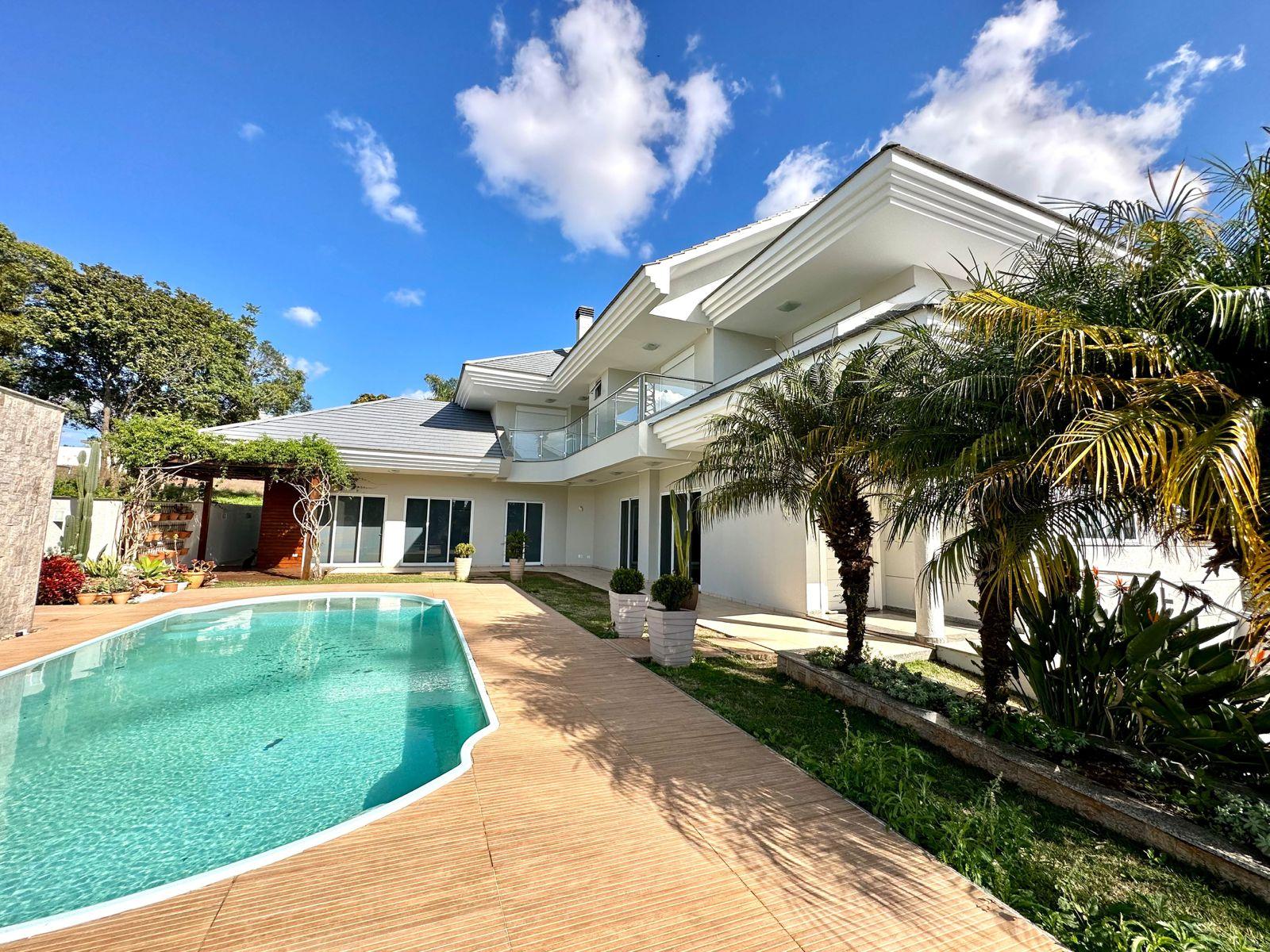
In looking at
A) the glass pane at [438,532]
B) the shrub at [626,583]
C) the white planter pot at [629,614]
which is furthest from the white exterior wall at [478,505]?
the white planter pot at [629,614]

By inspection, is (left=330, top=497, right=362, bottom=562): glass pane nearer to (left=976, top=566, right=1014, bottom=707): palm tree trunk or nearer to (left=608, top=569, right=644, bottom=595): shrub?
(left=608, top=569, right=644, bottom=595): shrub

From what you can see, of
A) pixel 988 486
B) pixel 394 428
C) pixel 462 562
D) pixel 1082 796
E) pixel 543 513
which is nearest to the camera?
pixel 1082 796

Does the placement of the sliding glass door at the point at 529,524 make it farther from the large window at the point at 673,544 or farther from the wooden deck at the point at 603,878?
the wooden deck at the point at 603,878

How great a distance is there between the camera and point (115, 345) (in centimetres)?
Answer: 2416

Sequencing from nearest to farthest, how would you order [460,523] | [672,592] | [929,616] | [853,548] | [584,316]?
1. [853,548]
2. [672,592]
3. [929,616]
4. [460,523]
5. [584,316]

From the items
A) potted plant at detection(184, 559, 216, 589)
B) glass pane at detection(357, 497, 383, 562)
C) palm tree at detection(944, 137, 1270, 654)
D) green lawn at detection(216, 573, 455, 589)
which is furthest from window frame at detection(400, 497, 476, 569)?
palm tree at detection(944, 137, 1270, 654)

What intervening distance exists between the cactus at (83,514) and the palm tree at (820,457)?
1404 cm

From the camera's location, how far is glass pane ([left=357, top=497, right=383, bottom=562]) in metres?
18.3

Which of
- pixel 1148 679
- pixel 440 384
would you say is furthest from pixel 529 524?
pixel 440 384

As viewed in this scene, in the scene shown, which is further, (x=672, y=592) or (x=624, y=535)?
(x=624, y=535)

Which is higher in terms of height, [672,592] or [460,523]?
[460,523]

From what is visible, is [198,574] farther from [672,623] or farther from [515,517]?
[672,623]

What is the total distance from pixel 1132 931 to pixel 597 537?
18.7 m

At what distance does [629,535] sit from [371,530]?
9.24 meters
